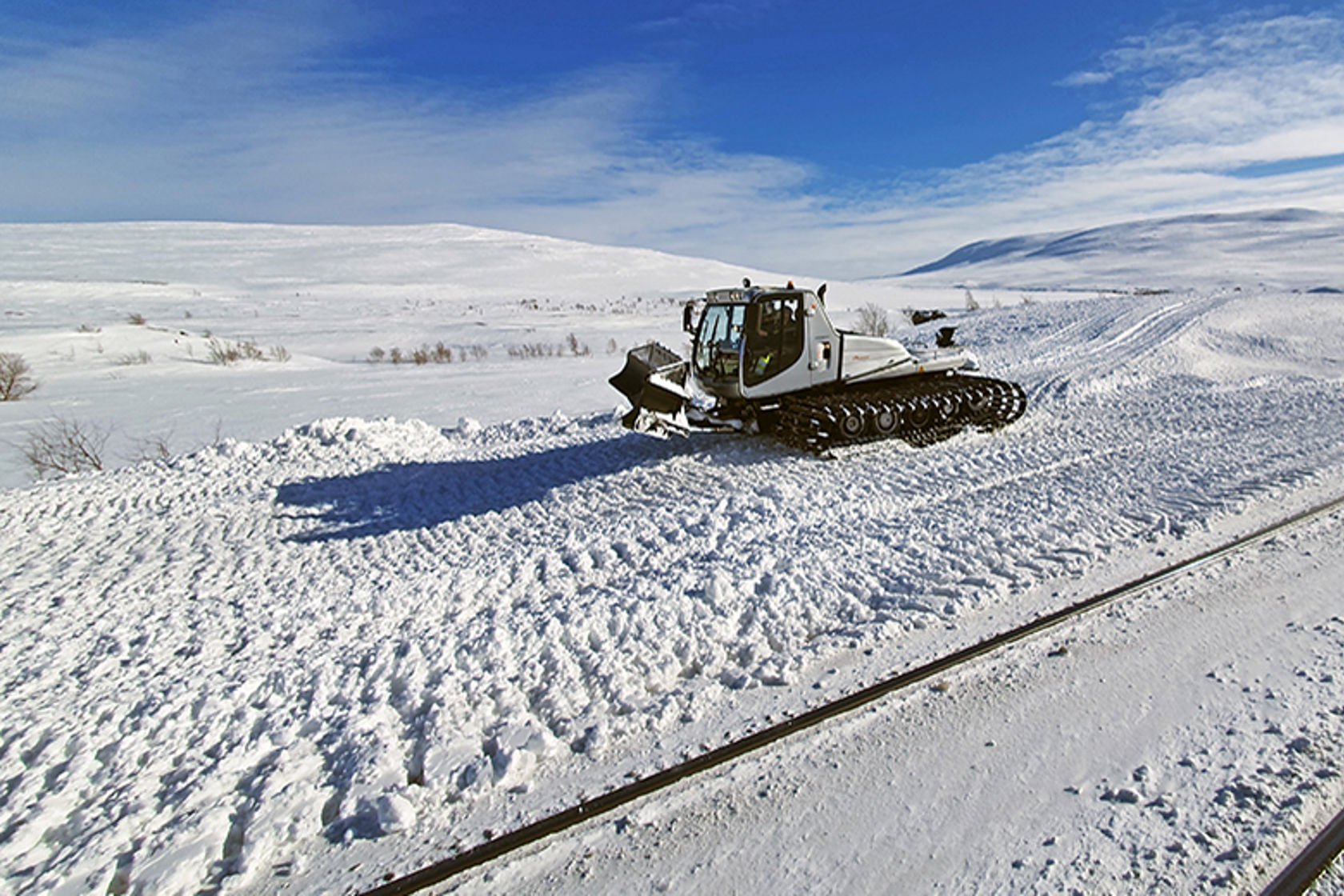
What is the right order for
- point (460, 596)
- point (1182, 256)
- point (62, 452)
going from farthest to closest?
point (1182, 256), point (62, 452), point (460, 596)

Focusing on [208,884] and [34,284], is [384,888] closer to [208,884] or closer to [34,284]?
[208,884]

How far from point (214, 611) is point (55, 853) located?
258 centimetres

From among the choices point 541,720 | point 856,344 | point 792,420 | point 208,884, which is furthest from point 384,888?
point 856,344

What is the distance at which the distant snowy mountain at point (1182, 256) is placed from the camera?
2186 inches

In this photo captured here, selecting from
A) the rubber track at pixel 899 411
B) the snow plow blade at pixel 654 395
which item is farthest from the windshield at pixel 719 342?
the rubber track at pixel 899 411

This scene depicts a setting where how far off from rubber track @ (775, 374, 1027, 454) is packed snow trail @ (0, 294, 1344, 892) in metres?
0.34

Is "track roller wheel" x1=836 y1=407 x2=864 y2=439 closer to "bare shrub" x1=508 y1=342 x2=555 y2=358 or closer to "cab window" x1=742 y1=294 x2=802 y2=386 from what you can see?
"cab window" x1=742 y1=294 x2=802 y2=386

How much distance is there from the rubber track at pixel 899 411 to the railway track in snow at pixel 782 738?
4.19 m

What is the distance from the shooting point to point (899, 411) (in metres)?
9.86

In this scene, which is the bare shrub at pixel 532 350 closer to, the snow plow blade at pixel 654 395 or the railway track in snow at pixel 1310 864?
the snow plow blade at pixel 654 395

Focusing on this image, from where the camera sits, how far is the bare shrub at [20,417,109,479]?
33.9 ft

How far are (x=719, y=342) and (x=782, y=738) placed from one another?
656 cm

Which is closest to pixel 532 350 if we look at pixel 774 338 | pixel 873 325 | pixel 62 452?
pixel 873 325

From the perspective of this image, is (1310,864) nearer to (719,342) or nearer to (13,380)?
(719,342)
